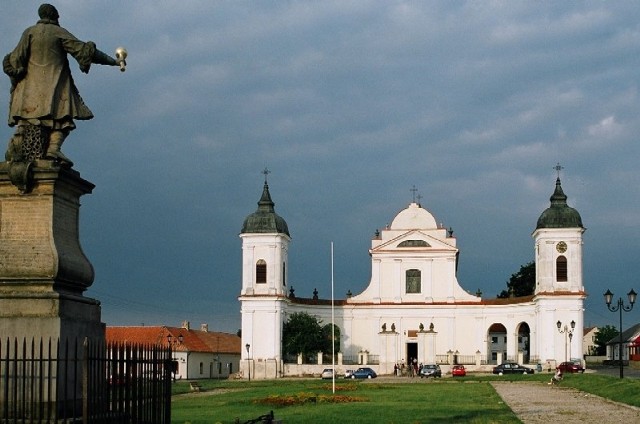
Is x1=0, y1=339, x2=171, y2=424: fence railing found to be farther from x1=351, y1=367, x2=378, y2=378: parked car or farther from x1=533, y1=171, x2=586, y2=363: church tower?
x1=533, y1=171, x2=586, y2=363: church tower

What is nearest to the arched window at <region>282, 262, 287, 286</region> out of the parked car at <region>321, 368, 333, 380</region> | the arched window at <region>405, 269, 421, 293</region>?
the arched window at <region>405, 269, 421, 293</region>

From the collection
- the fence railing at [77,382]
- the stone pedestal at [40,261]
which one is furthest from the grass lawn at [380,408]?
the stone pedestal at [40,261]

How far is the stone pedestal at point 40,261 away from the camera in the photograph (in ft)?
38.0

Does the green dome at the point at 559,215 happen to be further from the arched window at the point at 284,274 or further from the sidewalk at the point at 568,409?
the sidewalk at the point at 568,409

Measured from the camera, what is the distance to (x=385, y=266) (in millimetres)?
88562

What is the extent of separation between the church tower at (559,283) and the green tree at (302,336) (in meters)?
18.0

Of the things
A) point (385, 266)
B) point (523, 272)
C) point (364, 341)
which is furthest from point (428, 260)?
point (523, 272)

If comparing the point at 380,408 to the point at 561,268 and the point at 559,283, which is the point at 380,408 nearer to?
the point at 559,283

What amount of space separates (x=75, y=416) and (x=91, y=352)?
78cm

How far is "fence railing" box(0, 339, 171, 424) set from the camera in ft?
36.0

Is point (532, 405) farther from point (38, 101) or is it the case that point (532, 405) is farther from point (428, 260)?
point (428, 260)

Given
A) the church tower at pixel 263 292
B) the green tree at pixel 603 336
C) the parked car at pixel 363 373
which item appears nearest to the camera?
the parked car at pixel 363 373

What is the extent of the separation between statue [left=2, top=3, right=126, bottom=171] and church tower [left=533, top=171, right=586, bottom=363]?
224 feet

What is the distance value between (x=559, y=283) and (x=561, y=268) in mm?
1350
